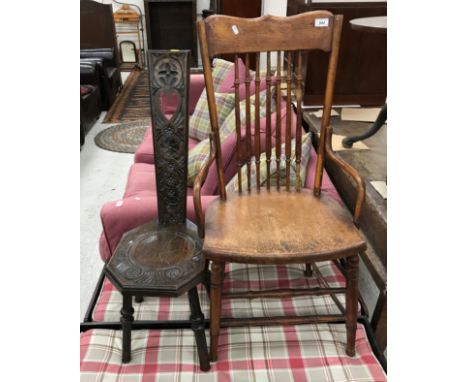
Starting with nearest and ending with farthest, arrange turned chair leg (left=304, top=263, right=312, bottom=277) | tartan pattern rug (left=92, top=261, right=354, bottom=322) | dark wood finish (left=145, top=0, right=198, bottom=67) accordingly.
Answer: tartan pattern rug (left=92, top=261, right=354, bottom=322)
turned chair leg (left=304, top=263, right=312, bottom=277)
dark wood finish (left=145, top=0, right=198, bottom=67)

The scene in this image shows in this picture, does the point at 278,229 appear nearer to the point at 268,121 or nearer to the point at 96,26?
the point at 268,121

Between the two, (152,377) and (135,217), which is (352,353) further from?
(135,217)

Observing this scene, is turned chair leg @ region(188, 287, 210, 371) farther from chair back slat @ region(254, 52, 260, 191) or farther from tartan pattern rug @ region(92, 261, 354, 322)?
chair back slat @ region(254, 52, 260, 191)

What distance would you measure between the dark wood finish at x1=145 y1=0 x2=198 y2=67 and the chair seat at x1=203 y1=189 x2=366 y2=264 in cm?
583

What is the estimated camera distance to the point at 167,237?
4.18 ft

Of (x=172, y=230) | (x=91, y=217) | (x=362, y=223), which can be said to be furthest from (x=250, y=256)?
(x=91, y=217)

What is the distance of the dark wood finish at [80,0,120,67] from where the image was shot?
5468 millimetres

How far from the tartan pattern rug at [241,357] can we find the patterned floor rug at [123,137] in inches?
91.7

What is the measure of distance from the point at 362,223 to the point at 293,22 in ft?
3.36

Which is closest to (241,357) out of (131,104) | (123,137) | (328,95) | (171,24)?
(328,95)

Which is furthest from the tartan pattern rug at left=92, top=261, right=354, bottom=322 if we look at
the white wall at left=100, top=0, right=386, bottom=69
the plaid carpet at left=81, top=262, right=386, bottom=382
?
the white wall at left=100, top=0, right=386, bottom=69

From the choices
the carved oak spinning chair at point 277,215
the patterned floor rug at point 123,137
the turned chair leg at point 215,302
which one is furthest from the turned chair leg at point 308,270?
the patterned floor rug at point 123,137

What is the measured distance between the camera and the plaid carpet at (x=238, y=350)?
1.29m

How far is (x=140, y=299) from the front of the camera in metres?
1.59
